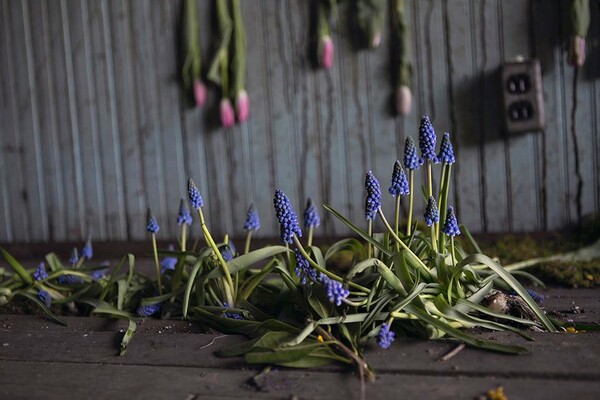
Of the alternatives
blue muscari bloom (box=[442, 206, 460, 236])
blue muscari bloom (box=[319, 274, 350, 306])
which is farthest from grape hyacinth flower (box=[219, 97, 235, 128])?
blue muscari bloom (box=[319, 274, 350, 306])

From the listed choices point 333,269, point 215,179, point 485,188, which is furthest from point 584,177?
point 215,179

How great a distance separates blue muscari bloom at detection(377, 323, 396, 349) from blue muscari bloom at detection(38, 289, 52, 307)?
3.35 feet

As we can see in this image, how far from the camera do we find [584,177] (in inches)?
124

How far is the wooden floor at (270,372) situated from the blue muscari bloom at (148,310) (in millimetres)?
214

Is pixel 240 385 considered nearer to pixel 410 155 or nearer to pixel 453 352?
pixel 453 352

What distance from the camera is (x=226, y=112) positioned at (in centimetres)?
352

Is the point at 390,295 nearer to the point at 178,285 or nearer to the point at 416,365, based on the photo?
the point at 416,365

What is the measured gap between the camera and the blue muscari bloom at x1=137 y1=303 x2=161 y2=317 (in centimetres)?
163

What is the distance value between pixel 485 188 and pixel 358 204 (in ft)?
2.13

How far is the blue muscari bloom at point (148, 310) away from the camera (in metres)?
1.63

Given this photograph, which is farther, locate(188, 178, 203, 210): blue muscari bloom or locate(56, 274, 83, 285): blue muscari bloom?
locate(56, 274, 83, 285): blue muscari bloom

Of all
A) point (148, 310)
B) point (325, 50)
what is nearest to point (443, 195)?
point (148, 310)

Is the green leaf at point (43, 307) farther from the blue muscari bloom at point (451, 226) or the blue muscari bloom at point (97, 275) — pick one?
the blue muscari bloom at point (451, 226)

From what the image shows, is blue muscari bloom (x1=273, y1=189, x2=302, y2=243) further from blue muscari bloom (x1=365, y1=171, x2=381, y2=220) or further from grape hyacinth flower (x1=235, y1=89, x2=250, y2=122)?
grape hyacinth flower (x1=235, y1=89, x2=250, y2=122)
